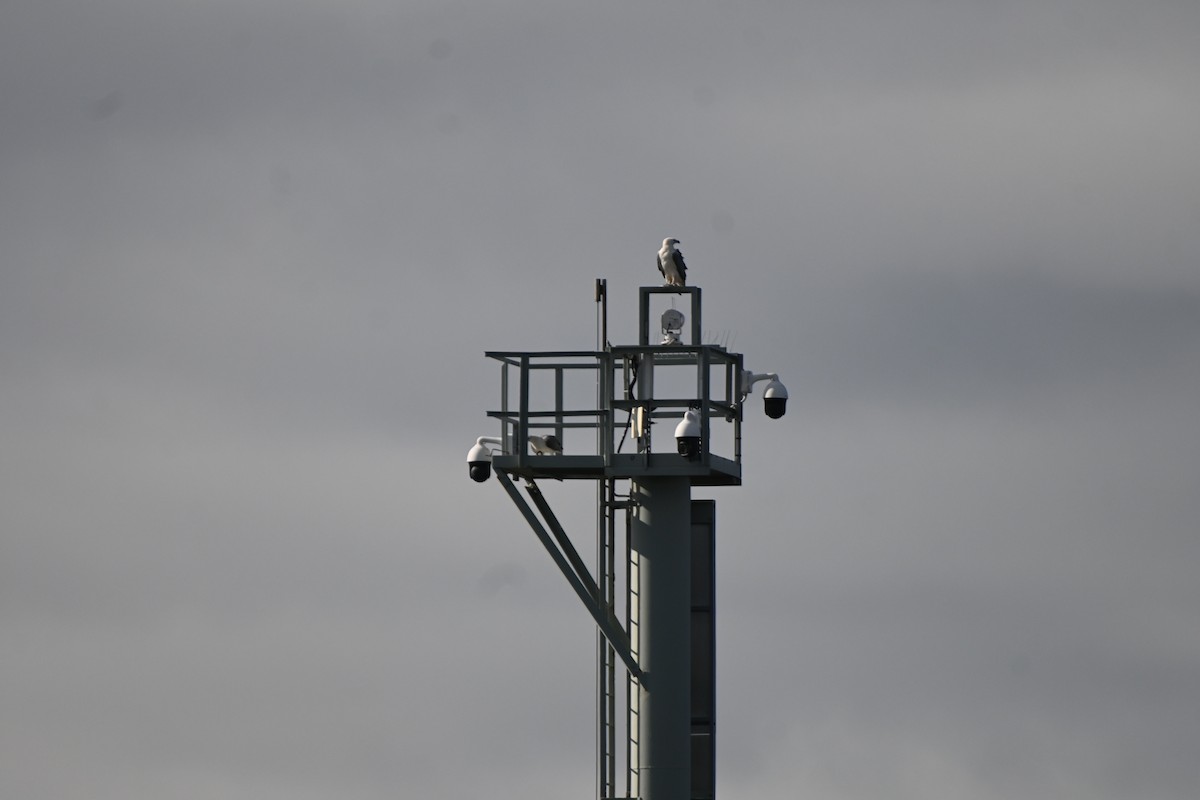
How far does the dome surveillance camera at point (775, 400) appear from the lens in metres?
61.8

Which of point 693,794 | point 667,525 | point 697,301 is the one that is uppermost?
point 697,301

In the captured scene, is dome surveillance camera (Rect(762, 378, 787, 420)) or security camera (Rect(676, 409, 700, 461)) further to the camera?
dome surveillance camera (Rect(762, 378, 787, 420))

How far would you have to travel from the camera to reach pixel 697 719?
200 ft

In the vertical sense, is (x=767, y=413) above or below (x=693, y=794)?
above

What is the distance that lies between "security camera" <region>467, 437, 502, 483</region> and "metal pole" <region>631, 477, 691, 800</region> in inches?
103

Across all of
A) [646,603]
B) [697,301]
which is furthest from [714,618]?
[697,301]

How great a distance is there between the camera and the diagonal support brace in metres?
60.8

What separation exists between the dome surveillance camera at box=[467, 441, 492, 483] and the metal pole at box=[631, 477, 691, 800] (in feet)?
8.65

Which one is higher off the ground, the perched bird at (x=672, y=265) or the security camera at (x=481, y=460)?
the perched bird at (x=672, y=265)

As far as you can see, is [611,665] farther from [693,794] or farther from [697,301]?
[697,301]

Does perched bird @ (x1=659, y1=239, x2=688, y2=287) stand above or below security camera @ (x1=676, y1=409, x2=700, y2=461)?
above

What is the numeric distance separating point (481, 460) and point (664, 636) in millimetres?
4419

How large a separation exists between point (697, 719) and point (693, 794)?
4.30ft

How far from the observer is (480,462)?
61375 millimetres
